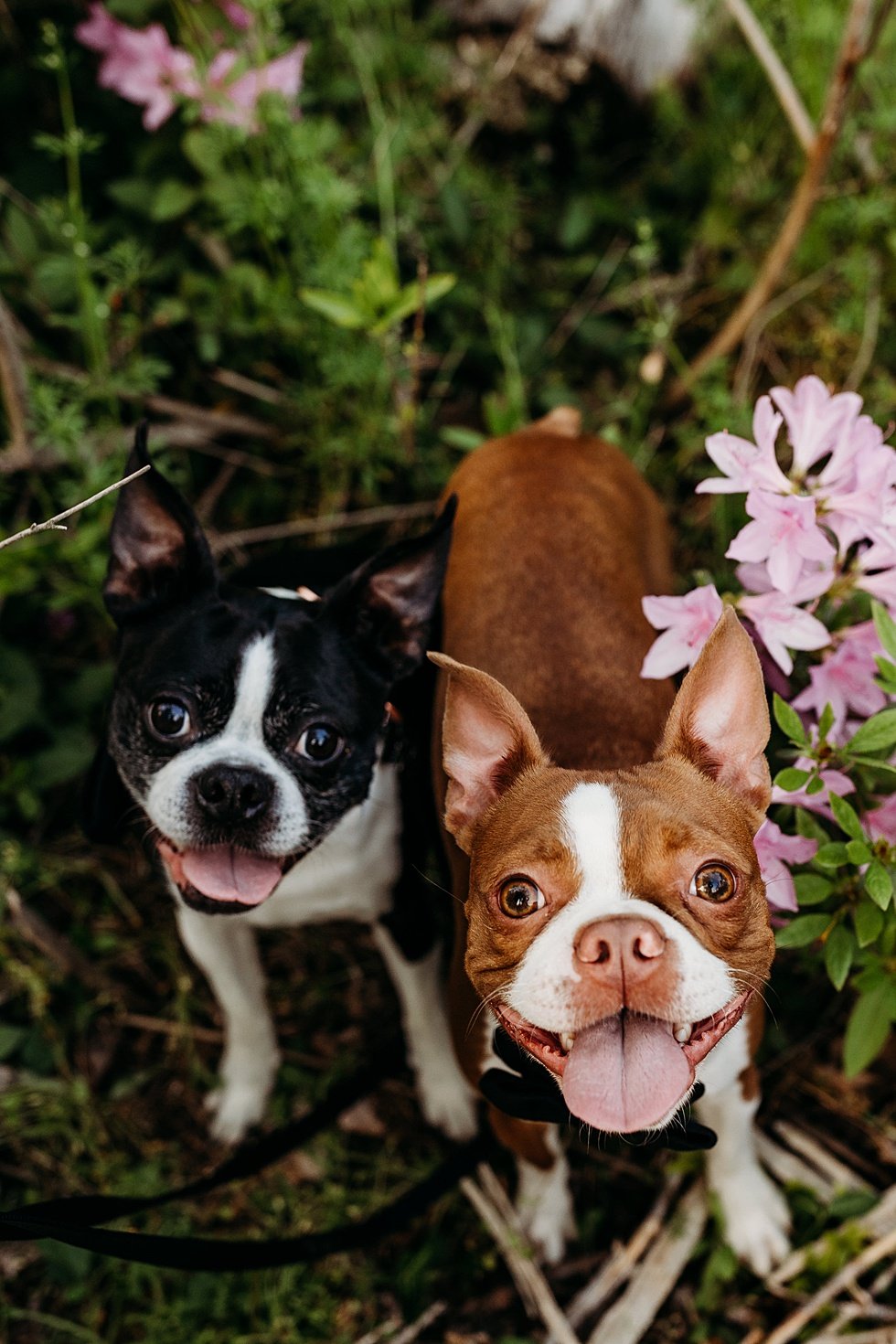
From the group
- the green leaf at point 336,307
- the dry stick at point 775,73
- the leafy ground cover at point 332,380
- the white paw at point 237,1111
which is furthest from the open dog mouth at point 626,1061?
the dry stick at point 775,73

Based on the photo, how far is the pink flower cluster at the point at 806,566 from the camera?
2982 mm

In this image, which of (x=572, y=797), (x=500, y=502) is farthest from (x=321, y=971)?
(x=572, y=797)

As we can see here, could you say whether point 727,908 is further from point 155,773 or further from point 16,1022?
point 16,1022

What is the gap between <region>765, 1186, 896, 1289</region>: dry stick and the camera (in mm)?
3820

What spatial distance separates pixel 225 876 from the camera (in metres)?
3.26

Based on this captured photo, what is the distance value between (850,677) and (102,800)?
2171 millimetres

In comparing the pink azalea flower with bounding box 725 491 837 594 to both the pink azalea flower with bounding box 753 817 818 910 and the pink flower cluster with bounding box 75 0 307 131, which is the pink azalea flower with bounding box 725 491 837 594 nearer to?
the pink azalea flower with bounding box 753 817 818 910

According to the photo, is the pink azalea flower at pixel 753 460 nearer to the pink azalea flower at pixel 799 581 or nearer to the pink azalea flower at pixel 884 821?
the pink azalea flower at pixel 799 581

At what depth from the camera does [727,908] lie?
258 cm

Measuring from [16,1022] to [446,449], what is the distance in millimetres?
2949

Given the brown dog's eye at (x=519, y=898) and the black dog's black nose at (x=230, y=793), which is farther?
the black dog's black nose at (x=230, y=793)

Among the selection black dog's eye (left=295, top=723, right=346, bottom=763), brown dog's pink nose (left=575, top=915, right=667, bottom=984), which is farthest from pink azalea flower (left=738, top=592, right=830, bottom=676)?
black dog's eye (left=295, top=723, right=346, bottom=763)

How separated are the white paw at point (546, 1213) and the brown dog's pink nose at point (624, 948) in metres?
1.88

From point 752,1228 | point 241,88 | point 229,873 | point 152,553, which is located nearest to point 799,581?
point 229,873
